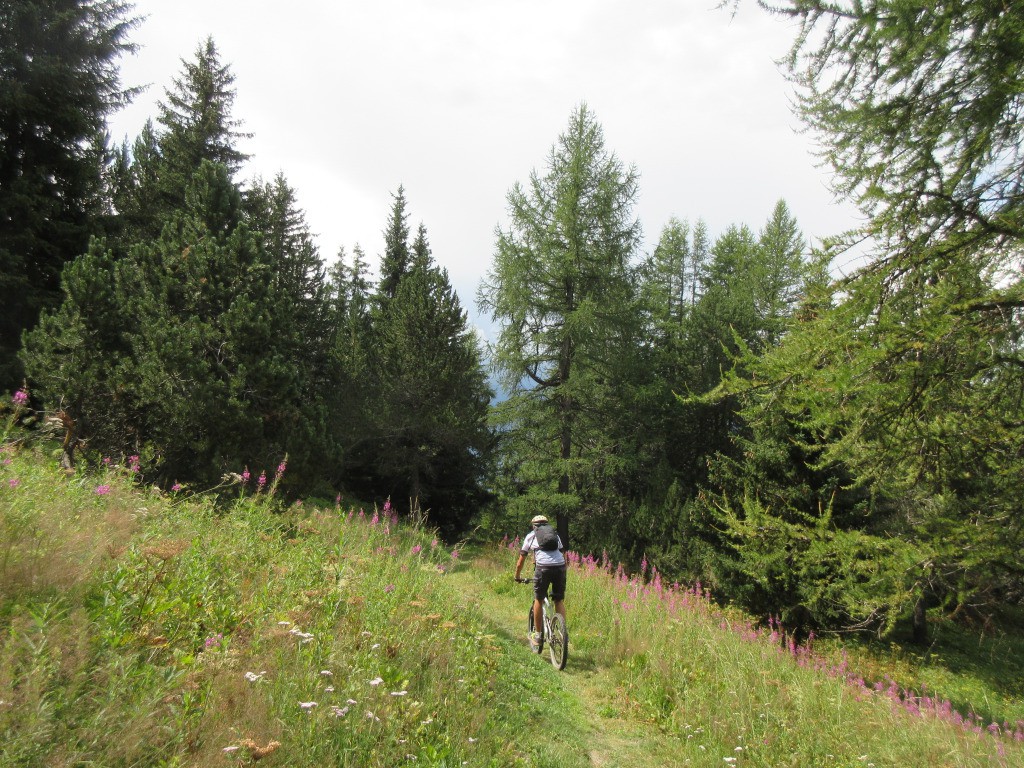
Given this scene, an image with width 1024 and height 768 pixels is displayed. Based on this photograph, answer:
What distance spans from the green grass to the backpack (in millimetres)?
1235

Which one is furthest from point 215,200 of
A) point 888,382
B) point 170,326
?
point 888,382

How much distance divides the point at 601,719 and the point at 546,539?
2179 mm

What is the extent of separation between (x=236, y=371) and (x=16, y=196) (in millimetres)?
7799

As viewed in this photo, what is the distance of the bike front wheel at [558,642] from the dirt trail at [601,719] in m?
0.16

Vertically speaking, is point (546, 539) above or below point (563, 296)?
below

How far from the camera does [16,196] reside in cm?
1245

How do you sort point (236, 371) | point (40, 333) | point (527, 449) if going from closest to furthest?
1. point (40, 333)
2. point (236, 371)
3. point (527, 449)

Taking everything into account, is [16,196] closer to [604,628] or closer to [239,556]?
[239,556]

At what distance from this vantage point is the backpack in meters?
6.87

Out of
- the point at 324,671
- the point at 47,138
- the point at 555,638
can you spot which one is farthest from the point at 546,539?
the point at 47,138

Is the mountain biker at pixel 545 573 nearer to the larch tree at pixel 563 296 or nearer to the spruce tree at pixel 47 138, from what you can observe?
the larch tree at pixel 563 296

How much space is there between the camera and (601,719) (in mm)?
5266

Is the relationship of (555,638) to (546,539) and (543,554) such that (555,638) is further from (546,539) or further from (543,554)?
(546,539)

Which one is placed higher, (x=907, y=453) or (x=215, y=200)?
(x=215, y=200)
